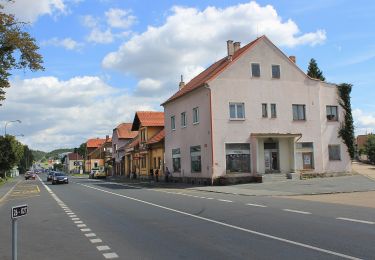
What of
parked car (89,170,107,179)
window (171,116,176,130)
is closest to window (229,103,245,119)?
window (171,116,176,130)

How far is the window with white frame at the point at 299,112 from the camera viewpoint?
40719mm

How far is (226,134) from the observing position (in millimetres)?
37719

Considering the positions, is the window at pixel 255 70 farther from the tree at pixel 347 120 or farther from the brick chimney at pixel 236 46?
the tree at pixel 347 120

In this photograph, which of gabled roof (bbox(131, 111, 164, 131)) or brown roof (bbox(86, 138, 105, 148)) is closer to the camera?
gabled roof (bbox(131, 111, 164, 131))

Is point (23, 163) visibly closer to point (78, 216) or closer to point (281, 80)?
point (281, 80)


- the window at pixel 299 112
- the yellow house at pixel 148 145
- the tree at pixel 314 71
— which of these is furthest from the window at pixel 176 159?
the tree at pixel 314 71

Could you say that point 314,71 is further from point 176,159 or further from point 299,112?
point 176,159

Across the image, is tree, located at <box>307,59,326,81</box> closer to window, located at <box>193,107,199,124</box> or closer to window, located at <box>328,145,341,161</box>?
window, located at <box>328,145,341,161</box>

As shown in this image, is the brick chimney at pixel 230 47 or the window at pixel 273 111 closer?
the window at pixel 273 111

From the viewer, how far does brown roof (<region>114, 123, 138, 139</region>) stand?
3223 inches

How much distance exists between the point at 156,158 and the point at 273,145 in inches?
742

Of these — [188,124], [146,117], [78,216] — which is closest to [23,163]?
[146,117]

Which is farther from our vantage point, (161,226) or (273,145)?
(273,145)

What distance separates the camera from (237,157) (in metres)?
37.8
